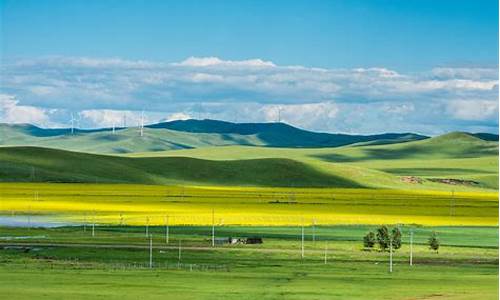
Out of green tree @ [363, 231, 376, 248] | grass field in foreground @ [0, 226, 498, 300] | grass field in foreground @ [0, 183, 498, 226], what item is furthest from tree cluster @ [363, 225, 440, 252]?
grass field in foreground @ [0, 183, 498, 226]

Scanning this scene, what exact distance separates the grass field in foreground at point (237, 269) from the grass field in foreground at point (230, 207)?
14264 mm

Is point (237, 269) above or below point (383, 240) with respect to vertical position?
below

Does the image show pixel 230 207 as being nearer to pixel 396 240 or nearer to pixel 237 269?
pixel 396 240

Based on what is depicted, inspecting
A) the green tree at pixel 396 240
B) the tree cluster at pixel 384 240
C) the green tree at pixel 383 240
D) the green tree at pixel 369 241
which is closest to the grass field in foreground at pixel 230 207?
the green tree at pixel 369 241

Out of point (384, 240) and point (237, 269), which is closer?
point (237, 269)

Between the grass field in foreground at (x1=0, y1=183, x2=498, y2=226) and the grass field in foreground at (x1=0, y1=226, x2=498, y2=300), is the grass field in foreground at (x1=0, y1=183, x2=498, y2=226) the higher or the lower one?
the higher one

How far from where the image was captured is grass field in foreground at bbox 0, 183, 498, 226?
4466 inches

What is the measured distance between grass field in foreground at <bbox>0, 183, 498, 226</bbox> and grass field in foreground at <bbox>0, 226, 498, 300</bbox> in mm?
14264

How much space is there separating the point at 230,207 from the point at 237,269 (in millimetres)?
60270

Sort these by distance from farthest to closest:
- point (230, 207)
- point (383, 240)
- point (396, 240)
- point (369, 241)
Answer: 1. point (230, 207)
2. point (369, 241)
3. point (383, 240)
4. point (396, 240)

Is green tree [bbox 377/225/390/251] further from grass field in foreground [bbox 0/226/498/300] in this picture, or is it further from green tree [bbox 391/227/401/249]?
grass field in foreground [bbox 0/226/498/300]

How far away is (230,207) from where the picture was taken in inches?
5162

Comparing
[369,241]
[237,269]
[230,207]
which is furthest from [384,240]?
[230,207]

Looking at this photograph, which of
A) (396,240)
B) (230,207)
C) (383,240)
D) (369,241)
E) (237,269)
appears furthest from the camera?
(230,207)
